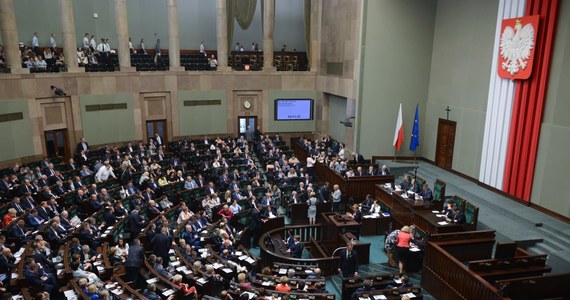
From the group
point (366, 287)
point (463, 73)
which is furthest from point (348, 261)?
point (463, 73)

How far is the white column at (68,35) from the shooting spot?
18.5 meters

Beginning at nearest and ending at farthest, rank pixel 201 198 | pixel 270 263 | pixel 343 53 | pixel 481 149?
pixel 270 263 < pixel 201 198 < pixel 481 149 < pixel 343 53

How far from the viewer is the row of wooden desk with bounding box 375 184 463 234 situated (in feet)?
37.2

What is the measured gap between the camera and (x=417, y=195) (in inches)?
520

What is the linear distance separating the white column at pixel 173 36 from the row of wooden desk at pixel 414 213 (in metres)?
12.9

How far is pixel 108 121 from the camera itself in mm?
20391

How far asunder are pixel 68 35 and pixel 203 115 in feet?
23.9

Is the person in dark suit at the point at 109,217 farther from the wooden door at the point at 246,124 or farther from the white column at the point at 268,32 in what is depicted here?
the white column at the point at 268,32

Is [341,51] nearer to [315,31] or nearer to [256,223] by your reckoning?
[315,31]

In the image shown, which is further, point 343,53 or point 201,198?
point 343,53

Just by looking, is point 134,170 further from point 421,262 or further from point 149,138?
point 421,262

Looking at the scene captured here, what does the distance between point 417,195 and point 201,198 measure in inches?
270

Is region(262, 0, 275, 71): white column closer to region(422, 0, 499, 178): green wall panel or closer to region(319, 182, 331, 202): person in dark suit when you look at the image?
region(422, 0, 499, 178): green wall panel

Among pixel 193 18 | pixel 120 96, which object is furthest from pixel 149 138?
pixel 193 18
